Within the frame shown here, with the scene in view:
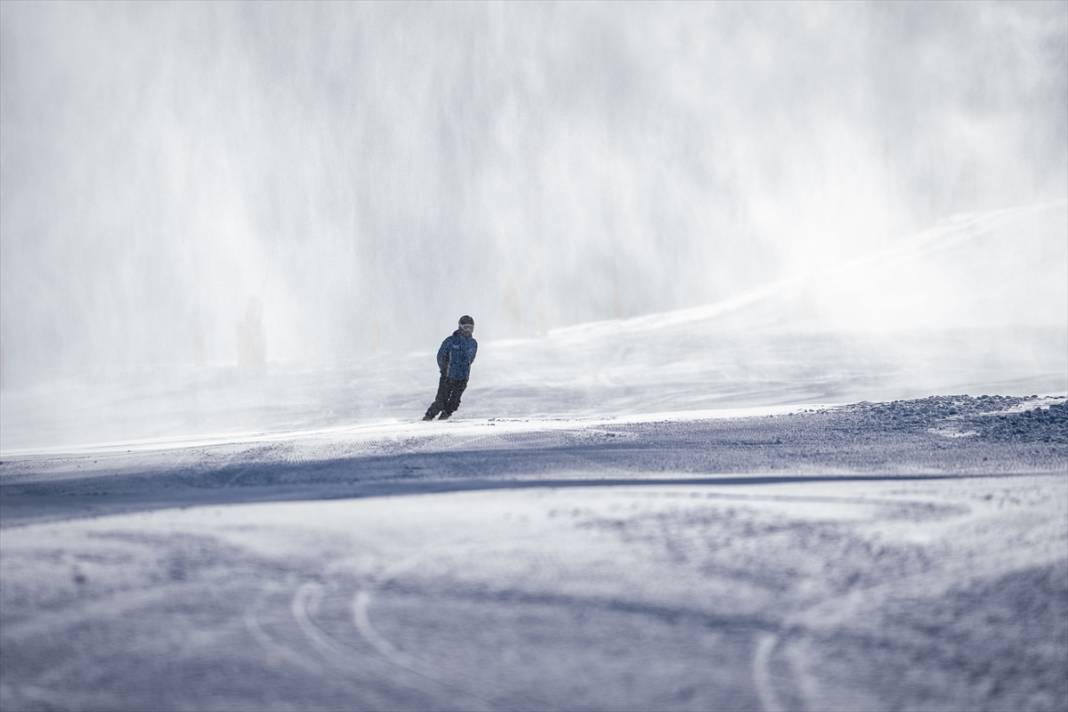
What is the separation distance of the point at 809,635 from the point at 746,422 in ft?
34.3

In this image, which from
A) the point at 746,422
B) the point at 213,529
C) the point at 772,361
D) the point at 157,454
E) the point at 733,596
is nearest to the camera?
the point at 733,596

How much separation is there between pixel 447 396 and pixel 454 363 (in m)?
0.78

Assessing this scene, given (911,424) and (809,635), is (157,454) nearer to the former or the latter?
(911,424)

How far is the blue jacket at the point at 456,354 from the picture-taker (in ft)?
58.1

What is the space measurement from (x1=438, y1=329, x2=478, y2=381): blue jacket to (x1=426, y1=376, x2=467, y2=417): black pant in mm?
229

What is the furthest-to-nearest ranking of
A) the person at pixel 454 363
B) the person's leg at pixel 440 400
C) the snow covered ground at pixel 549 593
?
1. the person's leg at pixel 440 400
2. the person at pixel 454 363
3. the snow covered ground at pixel 549 593

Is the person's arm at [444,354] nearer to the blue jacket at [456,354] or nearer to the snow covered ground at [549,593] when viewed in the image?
the blue jacket at [456,354]

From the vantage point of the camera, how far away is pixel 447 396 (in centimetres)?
1833

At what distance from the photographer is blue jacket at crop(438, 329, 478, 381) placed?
58.1 ft

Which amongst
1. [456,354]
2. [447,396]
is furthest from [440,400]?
[456,354]

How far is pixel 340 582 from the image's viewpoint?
16.4 feet

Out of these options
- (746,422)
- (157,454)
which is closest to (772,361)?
(746,422)

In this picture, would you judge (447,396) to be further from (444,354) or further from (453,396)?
(444,354)

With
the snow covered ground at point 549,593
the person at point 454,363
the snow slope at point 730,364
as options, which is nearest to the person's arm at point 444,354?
the person at point 454,363
